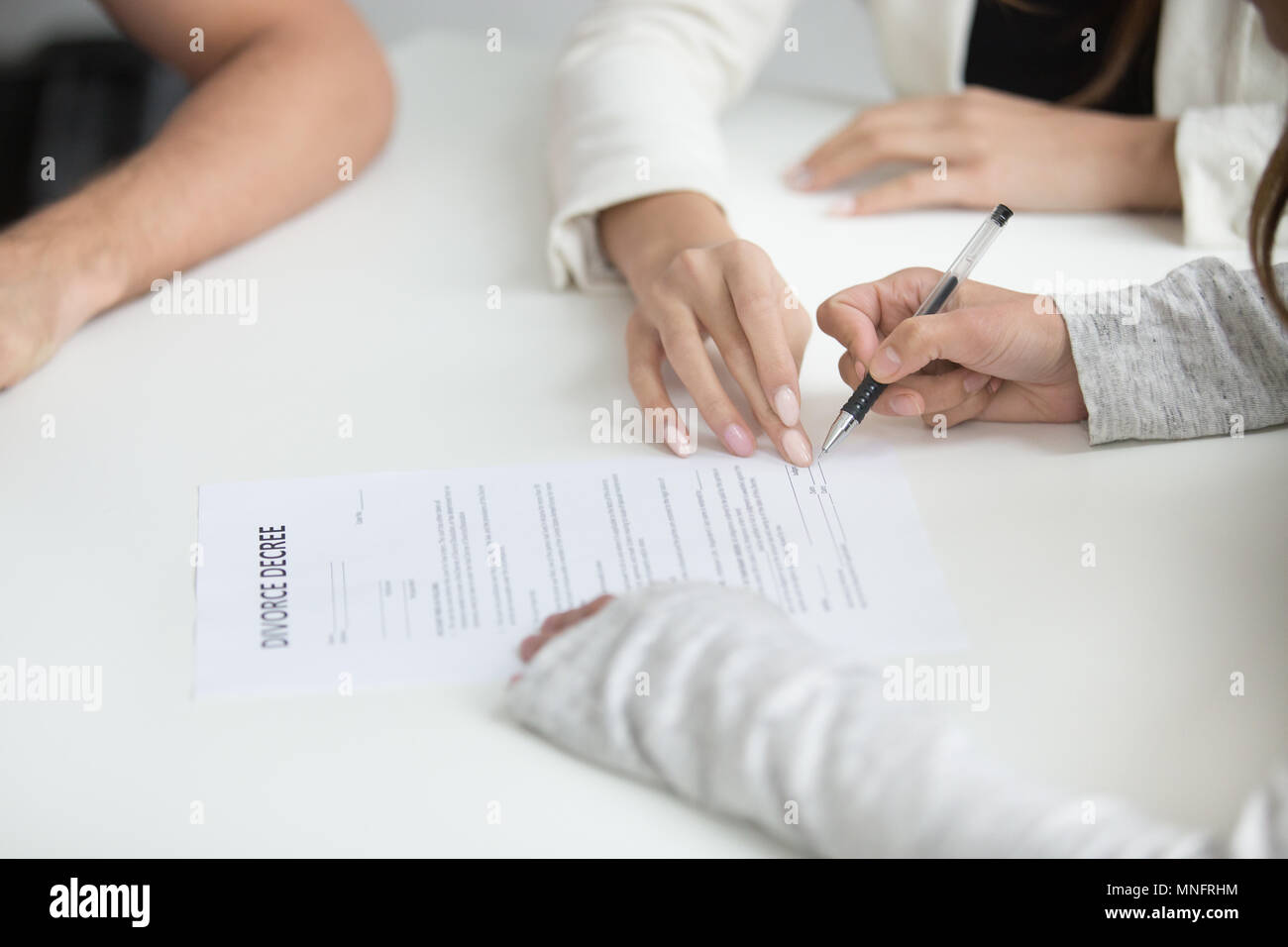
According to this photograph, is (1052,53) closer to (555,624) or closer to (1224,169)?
(1224,169)

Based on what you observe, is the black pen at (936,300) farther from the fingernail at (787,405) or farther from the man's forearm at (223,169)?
the man's forearm at (223,169)

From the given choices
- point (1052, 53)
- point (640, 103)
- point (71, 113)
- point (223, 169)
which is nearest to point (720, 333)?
point (640, 103)

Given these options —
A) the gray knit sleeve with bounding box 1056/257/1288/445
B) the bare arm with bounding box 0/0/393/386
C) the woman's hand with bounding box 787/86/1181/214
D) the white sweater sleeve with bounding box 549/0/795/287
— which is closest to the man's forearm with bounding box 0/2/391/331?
the bare arm with bounding box 0/0/393/386

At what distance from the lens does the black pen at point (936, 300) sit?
33.4 inches

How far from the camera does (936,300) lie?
0.86m

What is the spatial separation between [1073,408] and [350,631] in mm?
535

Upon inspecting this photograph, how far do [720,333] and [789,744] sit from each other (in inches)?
15.6

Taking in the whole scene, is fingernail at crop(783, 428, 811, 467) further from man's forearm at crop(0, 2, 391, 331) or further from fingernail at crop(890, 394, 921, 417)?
man's forearm at crop(0, 2, 391, 331)

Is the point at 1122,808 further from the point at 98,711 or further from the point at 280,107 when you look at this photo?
the point at 280,107

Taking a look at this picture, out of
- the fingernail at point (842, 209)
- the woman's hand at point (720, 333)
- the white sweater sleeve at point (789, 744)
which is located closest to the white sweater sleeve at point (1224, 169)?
the fingernail at point (842, 209)

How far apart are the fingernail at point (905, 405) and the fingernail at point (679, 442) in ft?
0.49

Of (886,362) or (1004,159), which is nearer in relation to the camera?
(886,362)
